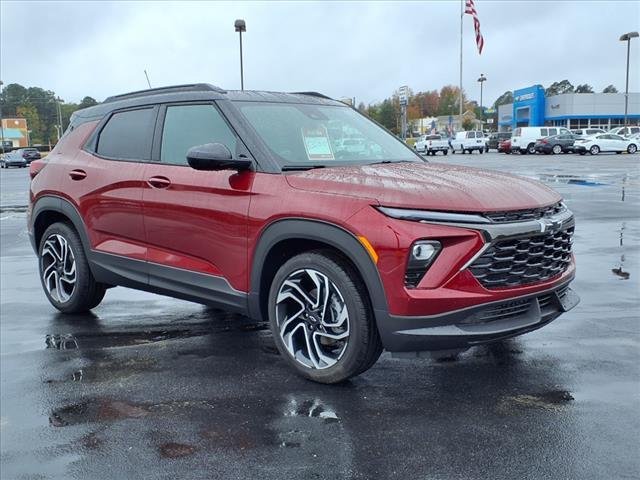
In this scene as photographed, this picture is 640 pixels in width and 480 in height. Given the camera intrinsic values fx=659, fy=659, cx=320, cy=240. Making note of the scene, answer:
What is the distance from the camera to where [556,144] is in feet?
144

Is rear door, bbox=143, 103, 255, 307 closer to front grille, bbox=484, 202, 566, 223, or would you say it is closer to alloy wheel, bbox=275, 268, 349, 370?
alloy wheel, bbox=275, 268, 349, 370

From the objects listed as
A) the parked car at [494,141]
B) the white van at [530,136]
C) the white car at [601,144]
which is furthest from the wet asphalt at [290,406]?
the parked car at [494,141]

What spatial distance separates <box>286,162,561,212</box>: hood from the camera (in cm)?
358

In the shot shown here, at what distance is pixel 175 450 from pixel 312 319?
1.16 m

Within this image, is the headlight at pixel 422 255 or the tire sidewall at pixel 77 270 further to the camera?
the tire sidewall at pixel 77 270

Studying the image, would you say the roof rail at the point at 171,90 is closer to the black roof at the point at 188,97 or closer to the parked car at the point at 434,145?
the black roof at the point at 188,97

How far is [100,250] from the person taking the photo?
541 cm

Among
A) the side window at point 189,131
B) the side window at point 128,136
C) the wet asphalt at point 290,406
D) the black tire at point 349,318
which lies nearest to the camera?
the wet asphalt at point 290,406

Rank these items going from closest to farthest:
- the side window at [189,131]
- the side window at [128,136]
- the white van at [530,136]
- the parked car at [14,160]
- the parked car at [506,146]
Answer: the side window at [189,131] < the side window at [128,136] < the white van at [530,136] < the parked car at [506,146] < the parked car at [14,160]

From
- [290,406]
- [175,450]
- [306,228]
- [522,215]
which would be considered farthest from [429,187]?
[175,450]

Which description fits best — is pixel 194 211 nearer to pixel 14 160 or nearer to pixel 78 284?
pixel 78 284

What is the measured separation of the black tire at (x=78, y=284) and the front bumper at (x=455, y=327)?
308 cm

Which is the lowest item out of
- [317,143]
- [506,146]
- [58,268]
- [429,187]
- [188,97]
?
[58,268]

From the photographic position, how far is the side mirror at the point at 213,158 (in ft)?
13.5
